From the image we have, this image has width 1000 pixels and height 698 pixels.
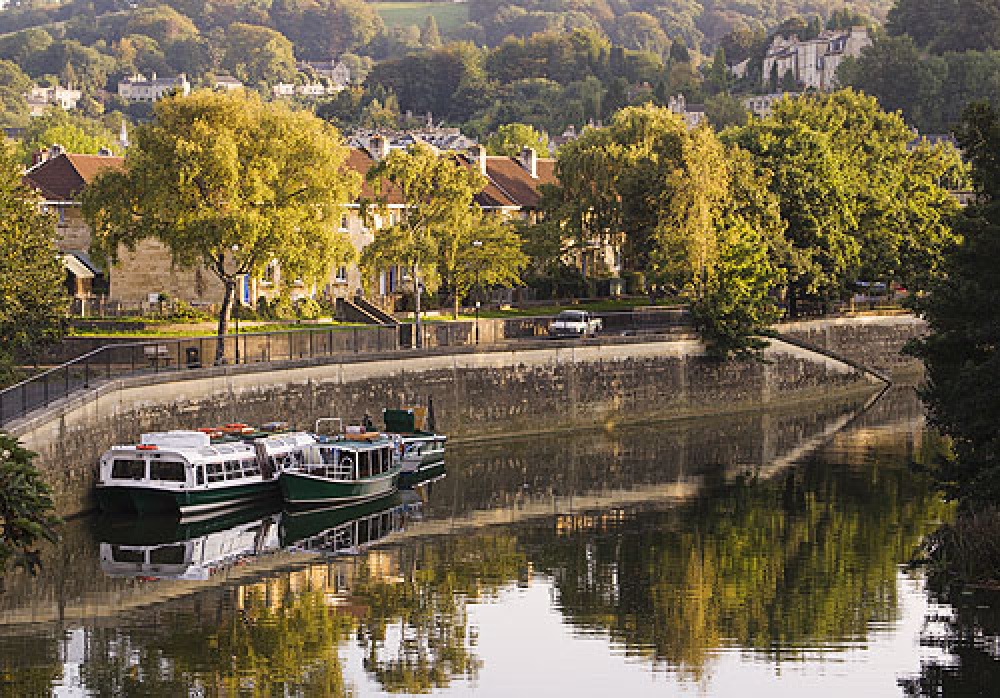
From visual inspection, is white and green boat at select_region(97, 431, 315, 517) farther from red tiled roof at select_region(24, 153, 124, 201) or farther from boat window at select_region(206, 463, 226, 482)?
red tiled roof at select_region(24, 153, 124, 201)

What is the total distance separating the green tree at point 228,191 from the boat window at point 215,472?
649 inches

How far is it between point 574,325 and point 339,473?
91.1ft

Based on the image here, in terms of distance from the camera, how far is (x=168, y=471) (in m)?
60.7

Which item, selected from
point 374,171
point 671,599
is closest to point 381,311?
point 374,171

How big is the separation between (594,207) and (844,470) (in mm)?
30759

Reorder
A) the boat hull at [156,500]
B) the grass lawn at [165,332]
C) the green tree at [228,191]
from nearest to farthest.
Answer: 1. the boat hull at [156,500]
2. the green tree at [228,191]
3. the grass lawn at [165,332]

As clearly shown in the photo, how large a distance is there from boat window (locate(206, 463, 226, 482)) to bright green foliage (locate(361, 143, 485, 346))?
101 feet

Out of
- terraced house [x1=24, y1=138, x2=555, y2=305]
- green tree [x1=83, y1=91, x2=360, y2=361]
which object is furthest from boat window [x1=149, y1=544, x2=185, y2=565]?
terraced house [x1=24, y1=138, x2=555, y2=305]

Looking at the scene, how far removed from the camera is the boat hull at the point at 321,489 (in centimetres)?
6400

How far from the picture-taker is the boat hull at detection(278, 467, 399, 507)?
64.0m

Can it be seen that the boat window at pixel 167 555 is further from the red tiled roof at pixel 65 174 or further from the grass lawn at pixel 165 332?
the red tiled roof at pixel 65 174

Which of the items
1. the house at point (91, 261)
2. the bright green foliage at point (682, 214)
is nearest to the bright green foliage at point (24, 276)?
the house at point (91, 261)

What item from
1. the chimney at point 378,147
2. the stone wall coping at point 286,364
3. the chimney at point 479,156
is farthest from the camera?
the chimney at point 479,156

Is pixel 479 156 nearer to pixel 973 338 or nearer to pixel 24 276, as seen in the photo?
pixel 24 276
